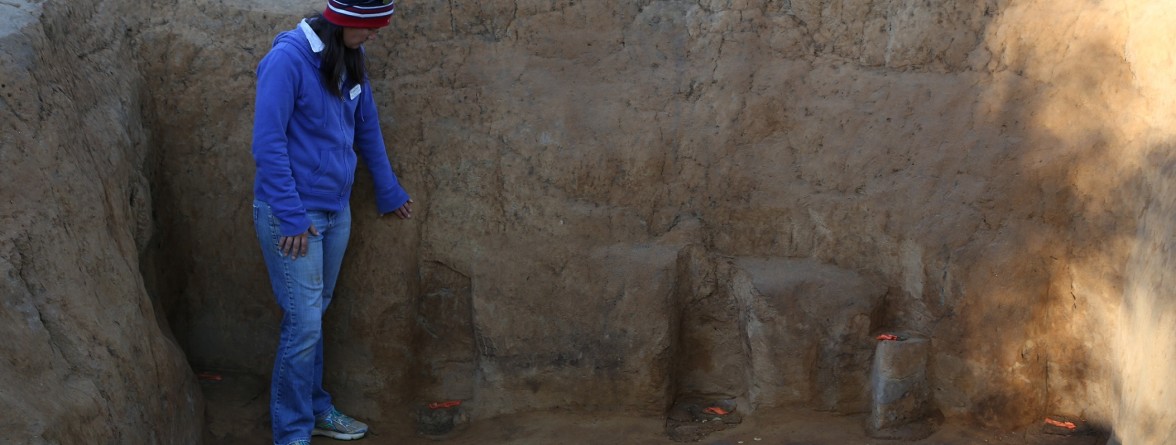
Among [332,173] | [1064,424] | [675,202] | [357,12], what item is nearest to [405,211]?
[332,173]

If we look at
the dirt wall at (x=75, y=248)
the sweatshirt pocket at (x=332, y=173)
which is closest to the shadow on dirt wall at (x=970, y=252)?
the dirt wall at (x=75, y=248)

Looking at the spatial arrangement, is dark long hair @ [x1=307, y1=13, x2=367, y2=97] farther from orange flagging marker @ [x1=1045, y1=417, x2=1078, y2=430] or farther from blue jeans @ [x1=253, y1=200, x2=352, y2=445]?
orange flagging marker @ [x1=1045, y1=417, x2=1078, y2=430]

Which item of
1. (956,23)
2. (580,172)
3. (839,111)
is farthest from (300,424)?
(956,23)

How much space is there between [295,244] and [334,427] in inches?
36.1

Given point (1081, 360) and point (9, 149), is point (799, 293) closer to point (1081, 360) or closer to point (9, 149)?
point (1081, 360)

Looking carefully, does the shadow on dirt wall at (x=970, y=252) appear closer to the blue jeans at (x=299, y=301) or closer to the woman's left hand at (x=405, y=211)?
the woman's left hand at (x=405, y=211)

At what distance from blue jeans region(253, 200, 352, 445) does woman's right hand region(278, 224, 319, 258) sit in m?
0.02

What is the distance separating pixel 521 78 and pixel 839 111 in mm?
1253

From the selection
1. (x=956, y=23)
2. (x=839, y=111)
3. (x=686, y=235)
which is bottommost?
(x=686, y=235)

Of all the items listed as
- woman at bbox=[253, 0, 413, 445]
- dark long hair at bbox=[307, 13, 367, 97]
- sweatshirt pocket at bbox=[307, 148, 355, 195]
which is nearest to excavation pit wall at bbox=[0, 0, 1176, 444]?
woman at bbox=[253, 0, 413, 445]

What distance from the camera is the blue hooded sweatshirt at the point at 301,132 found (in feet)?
12.3

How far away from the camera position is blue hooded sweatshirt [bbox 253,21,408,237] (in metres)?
3.76

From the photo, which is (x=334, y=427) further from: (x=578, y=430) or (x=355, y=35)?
(x=355, y=35)

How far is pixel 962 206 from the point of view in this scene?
4.27 metres
